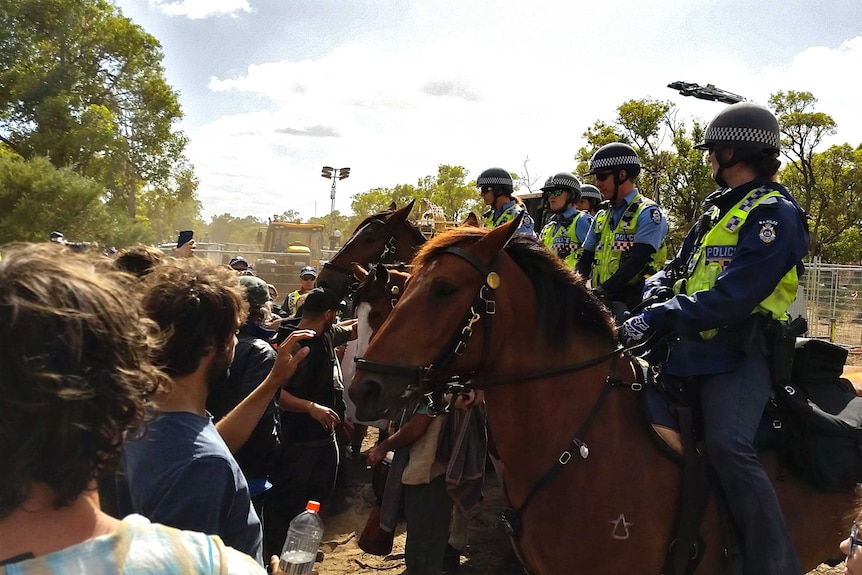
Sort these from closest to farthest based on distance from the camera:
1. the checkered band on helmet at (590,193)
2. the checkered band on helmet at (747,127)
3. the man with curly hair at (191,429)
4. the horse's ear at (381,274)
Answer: the man with curly hair at (191,429)
the checkered band on helmet at (747,127)
the horse's ear at (381,274)
the checkered band on helmet at (590,193)

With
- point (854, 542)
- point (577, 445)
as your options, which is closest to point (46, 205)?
point (577, 445)

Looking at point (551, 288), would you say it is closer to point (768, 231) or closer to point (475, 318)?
point (475, 318)

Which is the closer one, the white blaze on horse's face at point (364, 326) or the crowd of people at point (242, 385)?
the crowd of people at point (242, 385)

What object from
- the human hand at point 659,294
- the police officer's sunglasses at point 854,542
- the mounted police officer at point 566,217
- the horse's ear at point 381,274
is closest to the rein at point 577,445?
the human hand at point 659,294

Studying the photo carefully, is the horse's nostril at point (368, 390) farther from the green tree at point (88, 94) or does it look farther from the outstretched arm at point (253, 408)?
the green tree at point (88, 94)

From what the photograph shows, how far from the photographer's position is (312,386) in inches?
178

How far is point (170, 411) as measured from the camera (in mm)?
1753

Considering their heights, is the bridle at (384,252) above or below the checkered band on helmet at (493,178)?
below

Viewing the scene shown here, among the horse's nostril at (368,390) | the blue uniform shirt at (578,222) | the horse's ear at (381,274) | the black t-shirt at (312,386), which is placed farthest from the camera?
the blue uniform shirt at (578,222)

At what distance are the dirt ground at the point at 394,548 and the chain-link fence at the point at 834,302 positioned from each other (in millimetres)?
15846

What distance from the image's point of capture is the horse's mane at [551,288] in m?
3.00

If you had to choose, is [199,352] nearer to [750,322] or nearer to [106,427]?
[106,427]

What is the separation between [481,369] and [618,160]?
3.07 m

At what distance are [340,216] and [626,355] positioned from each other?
10899 centimetres
